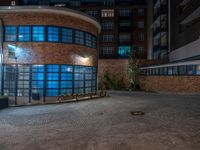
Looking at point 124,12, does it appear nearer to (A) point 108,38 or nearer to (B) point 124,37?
(B) point 124,37

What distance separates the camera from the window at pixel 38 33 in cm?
1738

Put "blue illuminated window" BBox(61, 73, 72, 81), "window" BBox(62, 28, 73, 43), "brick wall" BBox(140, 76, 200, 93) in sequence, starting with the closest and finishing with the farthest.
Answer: "blue illuminated window" BBox(61, 73, 72, 81) → "window" BBox(62, 28, 73, 43) → "brick wall" BBox(140, 76, 200, 93)

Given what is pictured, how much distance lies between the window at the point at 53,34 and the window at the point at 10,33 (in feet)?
10.6

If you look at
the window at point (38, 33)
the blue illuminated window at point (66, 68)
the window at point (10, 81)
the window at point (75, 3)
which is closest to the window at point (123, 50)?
the window at point (75, 3)

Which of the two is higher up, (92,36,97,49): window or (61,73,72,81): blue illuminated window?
(92,36,97,49): window

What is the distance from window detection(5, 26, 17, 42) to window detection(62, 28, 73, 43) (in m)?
4.57

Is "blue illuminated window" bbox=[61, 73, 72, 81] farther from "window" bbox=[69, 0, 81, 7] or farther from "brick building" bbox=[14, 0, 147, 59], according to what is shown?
"window" bbox=[69, 0, 81, 7]

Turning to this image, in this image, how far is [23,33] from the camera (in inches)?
685

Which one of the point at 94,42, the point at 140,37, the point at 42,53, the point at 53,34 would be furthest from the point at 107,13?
the point at 42,53

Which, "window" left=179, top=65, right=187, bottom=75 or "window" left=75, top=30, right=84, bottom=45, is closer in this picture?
"window" left=75, top=30, right=84, bottom=45

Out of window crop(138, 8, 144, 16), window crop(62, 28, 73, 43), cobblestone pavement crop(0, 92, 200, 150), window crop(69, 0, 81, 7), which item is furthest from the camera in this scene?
window crop(69, 0, 81, 7)

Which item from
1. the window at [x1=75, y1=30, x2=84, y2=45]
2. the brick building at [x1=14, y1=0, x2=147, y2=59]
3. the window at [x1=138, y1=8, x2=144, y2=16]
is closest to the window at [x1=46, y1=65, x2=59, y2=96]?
the window at [x1=75, y1=30, x2=84, y2=45]

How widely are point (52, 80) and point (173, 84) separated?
15.9m

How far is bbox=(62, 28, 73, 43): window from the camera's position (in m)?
18.3
